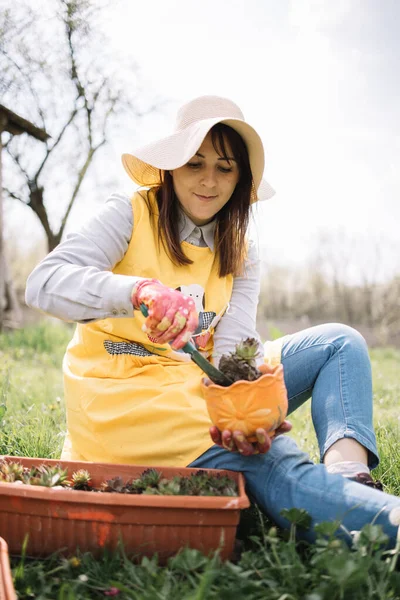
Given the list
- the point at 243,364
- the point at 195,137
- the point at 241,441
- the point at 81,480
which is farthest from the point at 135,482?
the point at 195,137

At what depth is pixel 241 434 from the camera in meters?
1.36

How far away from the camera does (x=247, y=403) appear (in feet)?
4.41

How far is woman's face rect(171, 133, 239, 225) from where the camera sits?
69.9 inches

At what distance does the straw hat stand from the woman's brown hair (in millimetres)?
35

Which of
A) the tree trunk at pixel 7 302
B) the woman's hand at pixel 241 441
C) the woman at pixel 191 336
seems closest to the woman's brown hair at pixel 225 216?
the woman at pixel 191 336

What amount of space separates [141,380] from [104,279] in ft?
1.20

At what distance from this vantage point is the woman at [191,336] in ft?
4.68

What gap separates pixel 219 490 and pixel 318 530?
25cm

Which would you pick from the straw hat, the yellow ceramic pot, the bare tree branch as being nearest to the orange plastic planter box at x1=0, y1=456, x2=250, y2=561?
the yellow ceramic pot

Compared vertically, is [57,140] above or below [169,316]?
above

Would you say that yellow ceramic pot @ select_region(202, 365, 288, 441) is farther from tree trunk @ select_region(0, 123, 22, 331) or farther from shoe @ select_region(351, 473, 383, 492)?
tree trunk @ select_region(0, 123, 22, 331)

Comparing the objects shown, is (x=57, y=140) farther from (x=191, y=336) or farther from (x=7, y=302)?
(x=191, y=336)

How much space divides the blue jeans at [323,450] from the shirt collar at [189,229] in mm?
442

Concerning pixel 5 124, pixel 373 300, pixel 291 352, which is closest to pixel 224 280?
pixel 291 352
